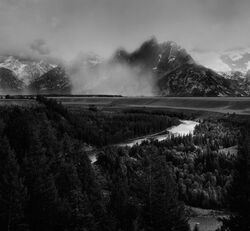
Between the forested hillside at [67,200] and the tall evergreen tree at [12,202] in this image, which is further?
the forested hillside at [67,200]

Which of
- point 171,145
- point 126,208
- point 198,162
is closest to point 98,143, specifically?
point 171,145

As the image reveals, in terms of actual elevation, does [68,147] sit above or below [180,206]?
above

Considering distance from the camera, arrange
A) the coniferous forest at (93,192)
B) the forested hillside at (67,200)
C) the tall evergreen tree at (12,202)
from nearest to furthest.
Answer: the tall evergreen tree at (12,202), the coniferous forest at (93,192), the forested hillside at (67,200)

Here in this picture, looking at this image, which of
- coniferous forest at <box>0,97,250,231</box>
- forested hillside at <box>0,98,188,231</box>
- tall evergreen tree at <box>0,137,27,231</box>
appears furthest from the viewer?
forested hillside at <box>0,98,188,231</box>

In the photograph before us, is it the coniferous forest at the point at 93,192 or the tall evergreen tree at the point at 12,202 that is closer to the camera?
the tall evergreen tree at the point at 12,202

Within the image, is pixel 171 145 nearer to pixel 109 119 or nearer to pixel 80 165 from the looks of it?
pixel 80 165

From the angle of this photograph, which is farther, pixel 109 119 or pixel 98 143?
pixel 109 119

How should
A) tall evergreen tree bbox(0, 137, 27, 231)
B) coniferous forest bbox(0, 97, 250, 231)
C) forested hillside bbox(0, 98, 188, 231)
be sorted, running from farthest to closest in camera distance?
forested hillside bbox(0, 98, 188, 231)
coniferous forest bbox(0, 97, 250, 231)
tall evergreen tree bbox(0, 137, 27, 231)

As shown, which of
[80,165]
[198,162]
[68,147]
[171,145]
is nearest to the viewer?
[80,165]

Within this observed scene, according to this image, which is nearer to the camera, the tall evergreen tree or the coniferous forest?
the tall evergreen tree

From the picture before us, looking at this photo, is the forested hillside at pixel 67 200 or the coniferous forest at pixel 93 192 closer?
the coniferous forest at pixel 93 192

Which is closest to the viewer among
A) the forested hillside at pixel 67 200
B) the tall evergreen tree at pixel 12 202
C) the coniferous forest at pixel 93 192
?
the tall evergreen tree at pixel 12 202
